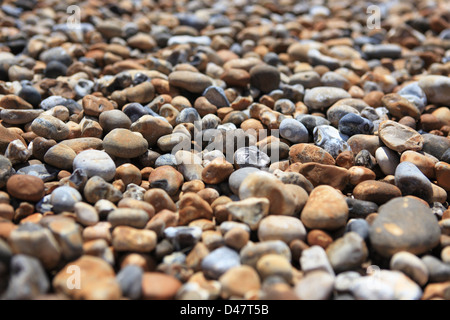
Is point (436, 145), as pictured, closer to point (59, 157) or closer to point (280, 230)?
point (280, 230)

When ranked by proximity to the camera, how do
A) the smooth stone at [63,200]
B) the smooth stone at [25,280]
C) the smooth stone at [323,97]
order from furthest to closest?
the smooth stone at [323,97], the smooth stone at [63,200], the smooth stone at [25,280]

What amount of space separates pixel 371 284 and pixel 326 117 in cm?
141

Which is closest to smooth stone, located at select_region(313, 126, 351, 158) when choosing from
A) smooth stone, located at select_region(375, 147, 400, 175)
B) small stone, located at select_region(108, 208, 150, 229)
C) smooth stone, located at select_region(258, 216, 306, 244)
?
smooth stone, located at select_region(375, 147, 400, 175)

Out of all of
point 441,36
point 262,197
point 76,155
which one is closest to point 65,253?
point 76,155

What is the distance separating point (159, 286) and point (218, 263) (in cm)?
24

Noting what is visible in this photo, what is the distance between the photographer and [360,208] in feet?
5.85

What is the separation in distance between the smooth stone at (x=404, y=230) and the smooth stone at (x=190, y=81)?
142 cm

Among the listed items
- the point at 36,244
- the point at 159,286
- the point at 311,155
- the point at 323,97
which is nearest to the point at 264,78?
the point at 323,97

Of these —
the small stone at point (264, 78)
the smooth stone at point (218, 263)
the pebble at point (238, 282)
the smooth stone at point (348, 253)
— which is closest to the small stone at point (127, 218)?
the smooth stone at point (218, 263)

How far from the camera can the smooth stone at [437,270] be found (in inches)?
57.3

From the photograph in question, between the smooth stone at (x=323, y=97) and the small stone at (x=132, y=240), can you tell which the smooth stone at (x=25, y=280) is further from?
the smooth stone at (x=323, y=97)

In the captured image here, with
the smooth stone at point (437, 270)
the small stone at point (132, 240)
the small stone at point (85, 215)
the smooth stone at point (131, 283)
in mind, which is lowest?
the smooth stone at point (437, 270)

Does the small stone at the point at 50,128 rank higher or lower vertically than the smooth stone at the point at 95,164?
higher

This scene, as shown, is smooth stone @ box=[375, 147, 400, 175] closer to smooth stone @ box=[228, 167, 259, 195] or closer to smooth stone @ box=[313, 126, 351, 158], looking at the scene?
smooth stone @ box=[313, 126, 351, 158]
